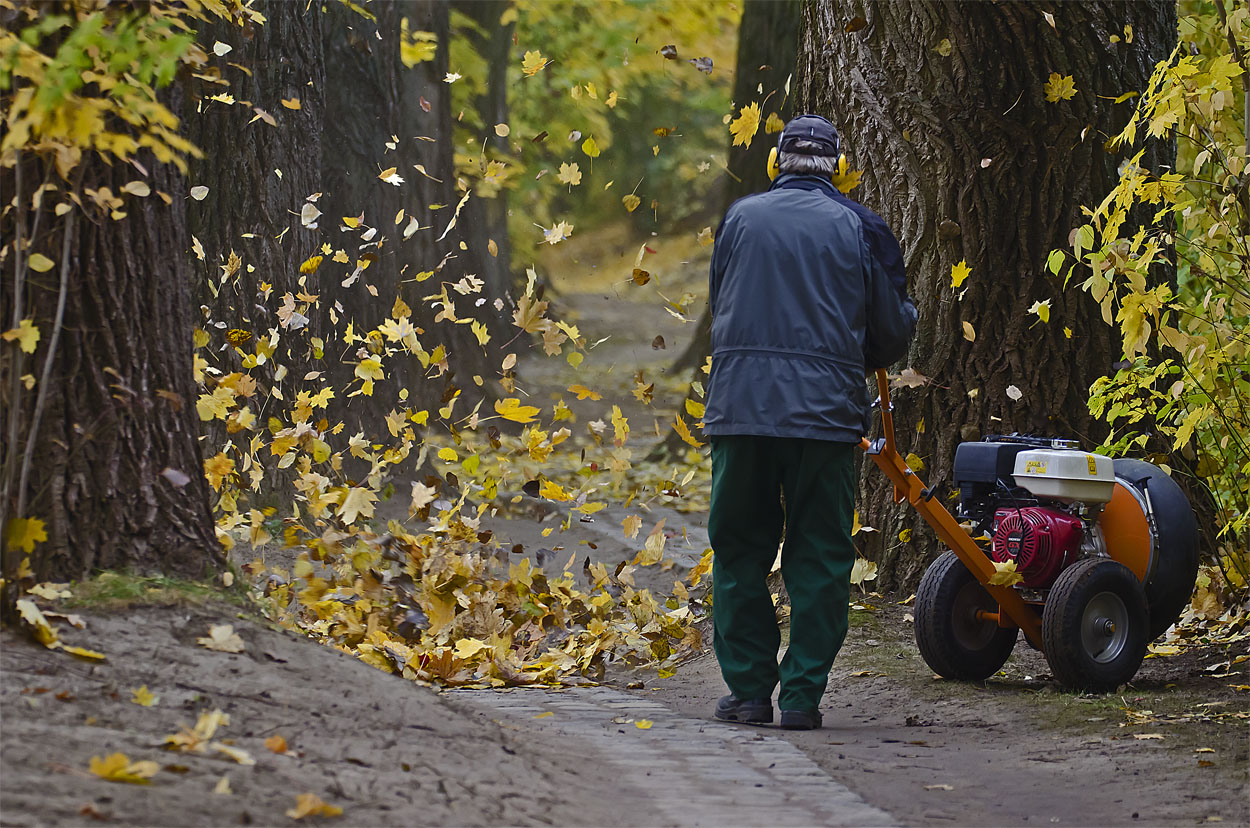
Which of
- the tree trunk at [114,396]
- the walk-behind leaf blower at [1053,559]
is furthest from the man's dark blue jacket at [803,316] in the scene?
the tree trunk at [114,396]

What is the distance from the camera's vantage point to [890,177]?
653 cm

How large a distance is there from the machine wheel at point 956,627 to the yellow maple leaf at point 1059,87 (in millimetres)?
2281

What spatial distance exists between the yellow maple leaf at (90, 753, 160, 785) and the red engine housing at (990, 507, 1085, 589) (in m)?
3.30

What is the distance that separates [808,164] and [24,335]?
2666 mm

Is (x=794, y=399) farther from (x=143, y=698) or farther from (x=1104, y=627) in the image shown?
(x=143, y=698)

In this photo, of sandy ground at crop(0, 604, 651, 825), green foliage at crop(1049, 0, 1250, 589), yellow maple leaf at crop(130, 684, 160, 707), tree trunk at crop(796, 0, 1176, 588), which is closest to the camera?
sandy ground at crop(0, 604, 651, 825)

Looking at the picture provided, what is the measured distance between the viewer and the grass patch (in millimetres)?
3678

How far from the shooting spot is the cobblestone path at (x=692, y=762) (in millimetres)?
3545

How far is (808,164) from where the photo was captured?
493 cm

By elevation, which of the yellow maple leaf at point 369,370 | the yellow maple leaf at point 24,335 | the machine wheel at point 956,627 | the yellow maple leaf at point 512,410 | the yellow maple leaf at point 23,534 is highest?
the yellow maple leaf at point 24,335

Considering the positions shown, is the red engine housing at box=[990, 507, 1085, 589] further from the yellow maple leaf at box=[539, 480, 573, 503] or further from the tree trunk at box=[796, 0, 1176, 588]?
the yellow maple leaf at box=[539, 480, 573, 503]

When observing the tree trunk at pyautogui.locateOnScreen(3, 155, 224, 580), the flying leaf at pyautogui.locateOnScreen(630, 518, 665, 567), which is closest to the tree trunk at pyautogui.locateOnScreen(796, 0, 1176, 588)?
the flying leaf at pyautogui.locateOnScreen(630, 518, 665, 567)

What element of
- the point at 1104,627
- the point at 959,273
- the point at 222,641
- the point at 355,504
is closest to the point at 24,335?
the point at 222,641

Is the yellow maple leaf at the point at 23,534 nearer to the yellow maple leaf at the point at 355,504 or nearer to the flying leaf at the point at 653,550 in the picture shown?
the yellow maple leaf at the point at 355,504
